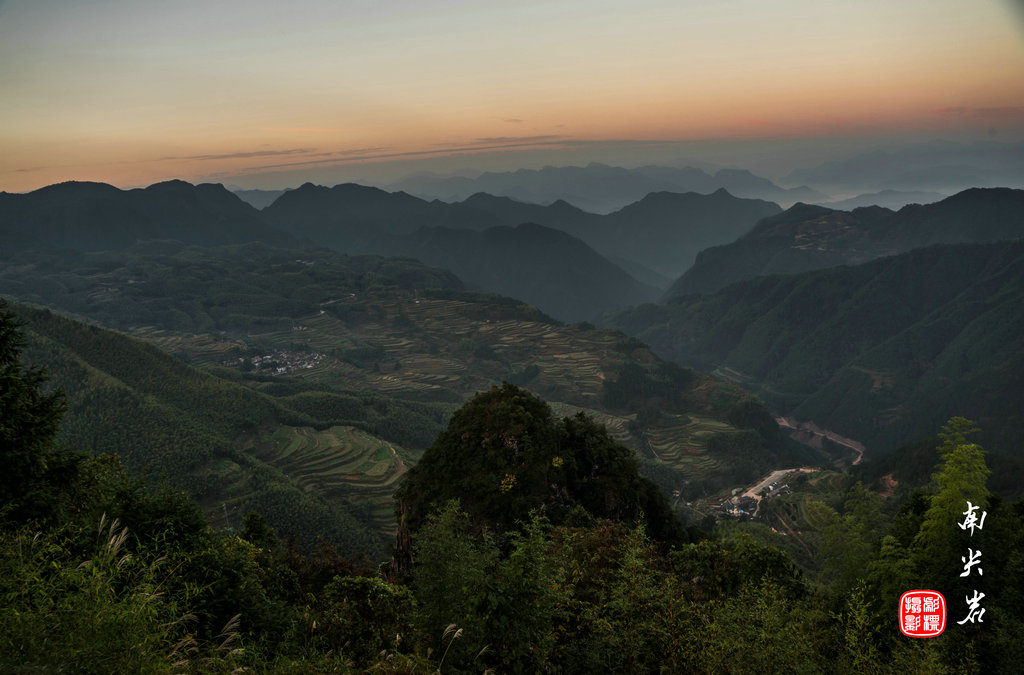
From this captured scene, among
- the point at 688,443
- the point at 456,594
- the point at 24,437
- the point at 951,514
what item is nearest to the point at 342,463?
the point at 24,437

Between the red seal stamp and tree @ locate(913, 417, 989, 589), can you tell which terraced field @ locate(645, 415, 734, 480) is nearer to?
tree @ locate(913, 417, 989, 589)

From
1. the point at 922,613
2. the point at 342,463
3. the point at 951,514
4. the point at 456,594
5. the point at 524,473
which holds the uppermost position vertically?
the point at 456,594

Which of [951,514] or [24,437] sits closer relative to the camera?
[24,437]

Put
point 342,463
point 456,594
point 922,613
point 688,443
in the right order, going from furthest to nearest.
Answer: point 688,443 < point 342,463 < point 922,613 < point 456,594

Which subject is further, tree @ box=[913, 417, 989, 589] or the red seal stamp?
tree @ box=[913, 417, 989, 589]

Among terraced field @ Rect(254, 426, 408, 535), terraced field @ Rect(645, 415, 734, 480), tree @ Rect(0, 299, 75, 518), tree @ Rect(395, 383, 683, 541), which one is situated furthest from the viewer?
terraced field @ Rect(645, 415, 734, 480)

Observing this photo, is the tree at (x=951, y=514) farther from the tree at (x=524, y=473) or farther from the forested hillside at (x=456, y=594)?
the tree at (x=524, y=473)

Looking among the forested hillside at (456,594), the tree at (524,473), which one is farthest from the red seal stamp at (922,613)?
the tree at (524,473)

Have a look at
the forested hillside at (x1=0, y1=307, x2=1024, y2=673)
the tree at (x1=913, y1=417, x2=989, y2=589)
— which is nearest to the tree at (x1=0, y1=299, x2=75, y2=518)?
the forested hillside at (x1=0, y1=307, x2=1024, y2=673)

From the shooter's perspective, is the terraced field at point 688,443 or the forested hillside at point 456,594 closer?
the forested hillside at point 456,594

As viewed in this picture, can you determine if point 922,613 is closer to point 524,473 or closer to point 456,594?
point 456,594
